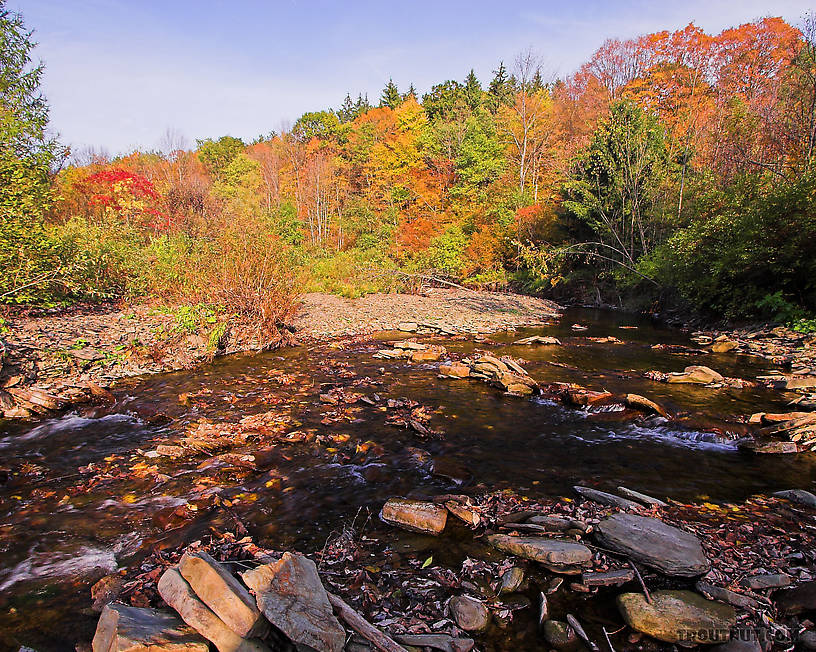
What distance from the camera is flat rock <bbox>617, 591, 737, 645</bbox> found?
8.34 ft

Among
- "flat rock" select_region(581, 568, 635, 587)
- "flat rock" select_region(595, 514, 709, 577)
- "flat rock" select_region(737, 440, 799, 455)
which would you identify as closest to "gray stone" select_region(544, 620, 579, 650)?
"flat rock" select_region(581, 568, 635, 587)

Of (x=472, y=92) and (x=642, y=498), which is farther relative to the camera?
(x=472, y=92)

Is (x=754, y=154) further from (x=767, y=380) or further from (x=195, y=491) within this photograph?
(x=195, y=491)

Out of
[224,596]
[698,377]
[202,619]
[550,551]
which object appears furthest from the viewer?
[698,377]

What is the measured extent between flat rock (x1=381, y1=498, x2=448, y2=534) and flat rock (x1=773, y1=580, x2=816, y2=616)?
2.45 meters

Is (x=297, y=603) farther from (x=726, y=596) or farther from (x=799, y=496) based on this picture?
(x=799, y=496)

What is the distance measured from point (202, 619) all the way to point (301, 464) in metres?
2.74

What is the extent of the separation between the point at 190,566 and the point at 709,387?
363 inches

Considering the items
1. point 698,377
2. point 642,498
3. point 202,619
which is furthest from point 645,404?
point 202,619

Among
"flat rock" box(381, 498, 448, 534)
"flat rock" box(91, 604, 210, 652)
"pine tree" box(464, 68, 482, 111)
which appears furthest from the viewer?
"pine tree" box(464, 68, 482, 111)

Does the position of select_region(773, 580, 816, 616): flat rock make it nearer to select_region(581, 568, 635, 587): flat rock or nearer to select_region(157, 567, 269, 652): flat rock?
select_region(581, 568, 635, 587): flat rock

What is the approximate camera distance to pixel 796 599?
279 centimetres

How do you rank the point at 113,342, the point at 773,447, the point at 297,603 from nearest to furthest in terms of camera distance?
1. the point at 297,603
2. the point at 773,447
3. the point at 113,342

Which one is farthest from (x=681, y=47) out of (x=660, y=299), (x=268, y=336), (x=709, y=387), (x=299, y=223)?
(x=268, y=336)
